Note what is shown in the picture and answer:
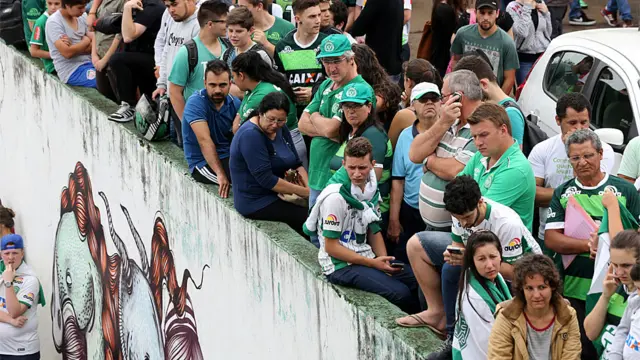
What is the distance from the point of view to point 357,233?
→ 6.70 meters

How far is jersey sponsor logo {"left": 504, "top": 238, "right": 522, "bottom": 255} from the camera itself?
18.2 feet

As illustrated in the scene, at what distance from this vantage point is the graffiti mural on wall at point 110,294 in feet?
32.4

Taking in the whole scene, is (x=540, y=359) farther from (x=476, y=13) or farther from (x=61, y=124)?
(x=61, y=124)

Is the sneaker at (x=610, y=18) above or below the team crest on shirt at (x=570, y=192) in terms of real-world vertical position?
below

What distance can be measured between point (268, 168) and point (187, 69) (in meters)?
1.69

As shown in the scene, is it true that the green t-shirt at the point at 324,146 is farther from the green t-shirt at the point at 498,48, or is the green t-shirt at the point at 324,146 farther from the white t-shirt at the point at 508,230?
the green t-shirt at the point at 498,48

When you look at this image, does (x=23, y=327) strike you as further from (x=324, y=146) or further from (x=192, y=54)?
(x=324, y=146)

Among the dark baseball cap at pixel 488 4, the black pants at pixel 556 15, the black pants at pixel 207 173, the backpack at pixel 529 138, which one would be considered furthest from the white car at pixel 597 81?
the black pants at pixel 556 15

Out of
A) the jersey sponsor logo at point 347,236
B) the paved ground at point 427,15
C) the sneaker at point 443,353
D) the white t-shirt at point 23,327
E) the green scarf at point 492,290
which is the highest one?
the green scarf at point 492,290

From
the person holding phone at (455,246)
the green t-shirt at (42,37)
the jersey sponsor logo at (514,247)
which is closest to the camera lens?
the person holding phone at (455,246)

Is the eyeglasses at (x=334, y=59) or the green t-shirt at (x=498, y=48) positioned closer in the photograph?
the eyeglasses at (x=334, y=59)

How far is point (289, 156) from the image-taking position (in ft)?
26.1

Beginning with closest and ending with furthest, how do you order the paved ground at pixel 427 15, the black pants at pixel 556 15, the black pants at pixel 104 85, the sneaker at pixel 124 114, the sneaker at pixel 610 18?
the sneaker at pixel 124 114, the black pants at pixel 104 85, the black pants at pixel 556 15, the sneaker at pixel 610 18, the paved ground at pixel 427 15

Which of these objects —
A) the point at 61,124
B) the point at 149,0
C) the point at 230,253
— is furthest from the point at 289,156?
the point at 61,124
